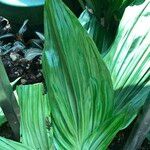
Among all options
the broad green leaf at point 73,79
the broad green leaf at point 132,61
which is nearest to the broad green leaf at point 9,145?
Result: the broad green leaf at point 73,79

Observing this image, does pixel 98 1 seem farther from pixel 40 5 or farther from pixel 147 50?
pixel 40 5

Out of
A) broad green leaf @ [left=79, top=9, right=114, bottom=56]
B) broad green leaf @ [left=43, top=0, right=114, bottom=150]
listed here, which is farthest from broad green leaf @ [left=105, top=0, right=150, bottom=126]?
broad green leaf @ [left=79, top=9, right=114, bottom=56]

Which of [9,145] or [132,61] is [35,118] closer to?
[9,145]

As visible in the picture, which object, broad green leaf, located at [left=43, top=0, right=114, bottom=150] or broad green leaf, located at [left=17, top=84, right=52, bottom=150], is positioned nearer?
broad green leaf, located at [left=43, top=0, right=114, bottom=150]

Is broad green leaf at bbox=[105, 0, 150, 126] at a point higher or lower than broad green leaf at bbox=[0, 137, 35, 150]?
higher

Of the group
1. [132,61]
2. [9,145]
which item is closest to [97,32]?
[132,61]

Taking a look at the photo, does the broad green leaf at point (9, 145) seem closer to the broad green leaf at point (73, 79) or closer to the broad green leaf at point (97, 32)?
the broad green leaf at point (73, 79)

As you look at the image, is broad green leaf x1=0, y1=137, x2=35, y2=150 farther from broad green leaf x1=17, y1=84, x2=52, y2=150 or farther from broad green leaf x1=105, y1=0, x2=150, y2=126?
broad green leaf x1=105, y1=0, x2=150, y2=126
